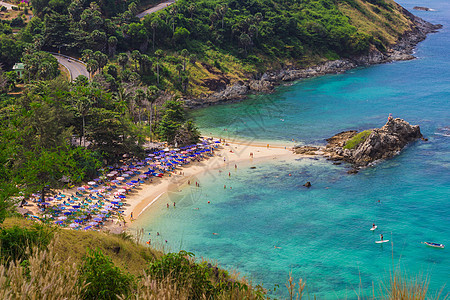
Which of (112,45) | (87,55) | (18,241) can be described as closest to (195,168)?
(87,55)

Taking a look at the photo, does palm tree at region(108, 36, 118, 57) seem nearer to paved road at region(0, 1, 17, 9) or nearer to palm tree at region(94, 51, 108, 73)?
palm tree at region(94, 51, 108, 73)

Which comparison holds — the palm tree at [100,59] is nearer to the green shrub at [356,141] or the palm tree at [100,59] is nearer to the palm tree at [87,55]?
the palm tree at [87,55]

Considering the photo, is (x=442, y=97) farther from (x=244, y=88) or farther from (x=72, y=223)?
(x=72, y=223)

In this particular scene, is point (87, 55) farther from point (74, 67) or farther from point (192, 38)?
point (192, 38)

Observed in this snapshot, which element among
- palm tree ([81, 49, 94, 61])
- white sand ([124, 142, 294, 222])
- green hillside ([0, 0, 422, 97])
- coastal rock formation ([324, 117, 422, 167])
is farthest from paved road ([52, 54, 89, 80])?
coastal rock formation ([324, 117, 422, 167])

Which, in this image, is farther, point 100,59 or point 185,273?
point 100,59

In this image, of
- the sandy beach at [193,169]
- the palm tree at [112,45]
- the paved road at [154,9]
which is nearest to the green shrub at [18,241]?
the sandy beach at [193,169]

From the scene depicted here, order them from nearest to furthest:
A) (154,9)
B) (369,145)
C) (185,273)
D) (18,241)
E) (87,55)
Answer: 1. (185,273)
2. (18,241)
3. (369,145)
4. (87,55)
5. (154,9)
